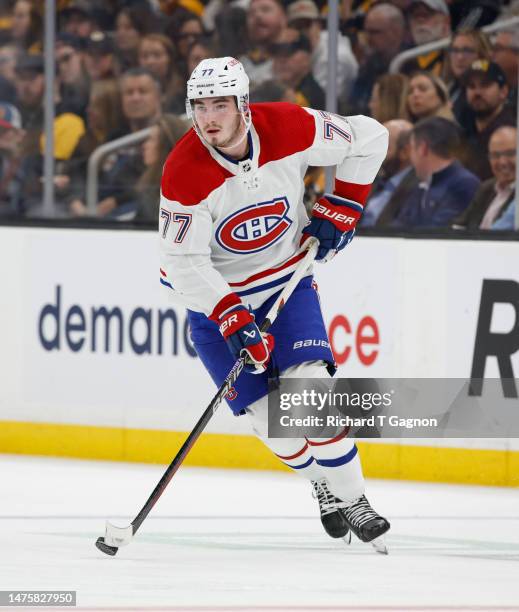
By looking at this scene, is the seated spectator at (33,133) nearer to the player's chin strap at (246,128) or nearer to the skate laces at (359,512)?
the player's chin strap at (246,128)

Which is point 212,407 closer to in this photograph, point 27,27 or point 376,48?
point 376,48

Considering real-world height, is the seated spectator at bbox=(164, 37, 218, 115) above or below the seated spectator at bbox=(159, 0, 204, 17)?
below

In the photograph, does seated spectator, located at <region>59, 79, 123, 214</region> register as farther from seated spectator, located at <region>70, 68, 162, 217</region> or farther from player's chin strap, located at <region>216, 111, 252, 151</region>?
player's chin strap, located at <region>216, 111, 252, 151</region>

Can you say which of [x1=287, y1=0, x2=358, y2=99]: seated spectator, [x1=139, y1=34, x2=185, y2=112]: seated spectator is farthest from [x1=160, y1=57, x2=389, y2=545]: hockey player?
[x1=139, y1=34, x2=185, y2=112]: seated spectator

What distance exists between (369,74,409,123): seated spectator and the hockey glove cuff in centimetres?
174

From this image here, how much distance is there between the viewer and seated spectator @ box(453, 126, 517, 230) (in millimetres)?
5320

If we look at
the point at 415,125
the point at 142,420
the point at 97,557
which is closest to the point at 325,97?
the point at 415,125

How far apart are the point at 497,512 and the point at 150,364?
156 centimetres

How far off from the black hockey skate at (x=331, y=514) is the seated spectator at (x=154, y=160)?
2.35 m

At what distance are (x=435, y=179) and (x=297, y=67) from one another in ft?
2.71

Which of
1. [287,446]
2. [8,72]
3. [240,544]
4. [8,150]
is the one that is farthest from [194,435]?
[8,72]

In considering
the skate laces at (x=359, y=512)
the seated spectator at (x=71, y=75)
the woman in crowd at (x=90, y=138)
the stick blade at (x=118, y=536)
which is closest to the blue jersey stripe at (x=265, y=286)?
the skate laces at (x=359, y=512)

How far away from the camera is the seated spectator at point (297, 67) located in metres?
5.89

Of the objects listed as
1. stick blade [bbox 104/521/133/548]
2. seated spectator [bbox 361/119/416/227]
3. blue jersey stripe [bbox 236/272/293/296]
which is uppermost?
seated spectator [bbox 361/119/416/227]
